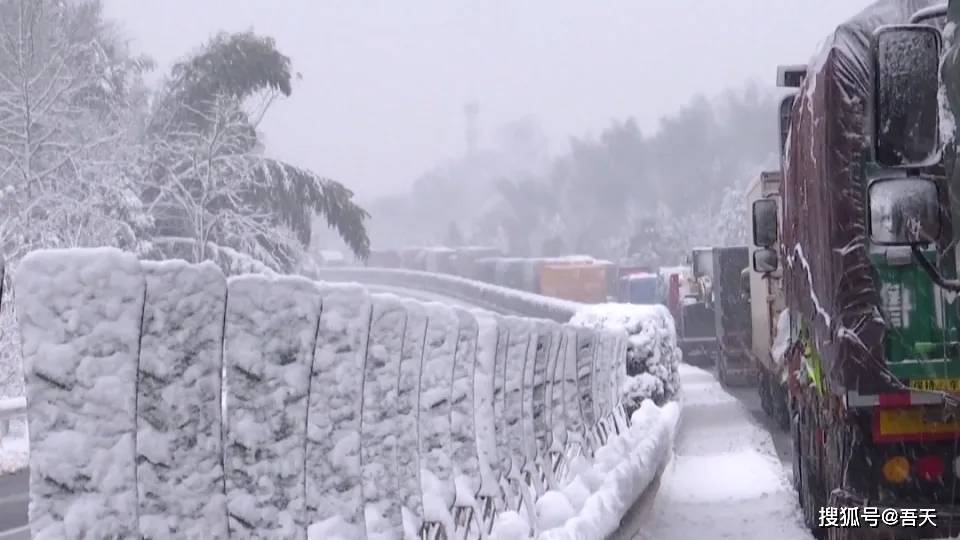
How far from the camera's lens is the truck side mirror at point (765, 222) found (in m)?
13.5

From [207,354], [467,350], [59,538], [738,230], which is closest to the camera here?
[59,538]

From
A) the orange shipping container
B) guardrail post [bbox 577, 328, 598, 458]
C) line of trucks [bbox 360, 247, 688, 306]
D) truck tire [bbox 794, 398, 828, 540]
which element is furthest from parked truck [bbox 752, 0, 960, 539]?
the orange shipping container

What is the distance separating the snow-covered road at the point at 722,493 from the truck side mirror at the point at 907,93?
15.9 ft

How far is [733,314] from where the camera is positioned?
2781 centimetres

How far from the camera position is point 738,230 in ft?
250

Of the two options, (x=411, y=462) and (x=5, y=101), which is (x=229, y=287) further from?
(x=5, y=101)

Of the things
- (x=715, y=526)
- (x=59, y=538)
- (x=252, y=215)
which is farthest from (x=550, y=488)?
(x=252, y=215)

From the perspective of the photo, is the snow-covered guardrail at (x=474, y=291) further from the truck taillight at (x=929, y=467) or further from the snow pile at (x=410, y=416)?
the snow pile at (x=410, y=416)

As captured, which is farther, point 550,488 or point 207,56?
point 207,56

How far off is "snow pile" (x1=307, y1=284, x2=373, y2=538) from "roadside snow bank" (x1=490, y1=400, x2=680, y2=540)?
2393 mm

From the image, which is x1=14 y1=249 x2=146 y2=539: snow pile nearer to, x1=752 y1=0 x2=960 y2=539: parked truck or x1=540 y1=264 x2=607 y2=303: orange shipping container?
x1=752 y1=0 x2=960 y2=539: parked truck

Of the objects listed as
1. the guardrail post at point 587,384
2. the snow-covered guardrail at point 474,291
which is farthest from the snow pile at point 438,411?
the snow-covered guardrail at point 474,291

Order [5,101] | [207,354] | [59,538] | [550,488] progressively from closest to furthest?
[59,538], [207,354], [550,488], [5,101]

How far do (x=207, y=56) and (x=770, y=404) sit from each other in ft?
60.3
